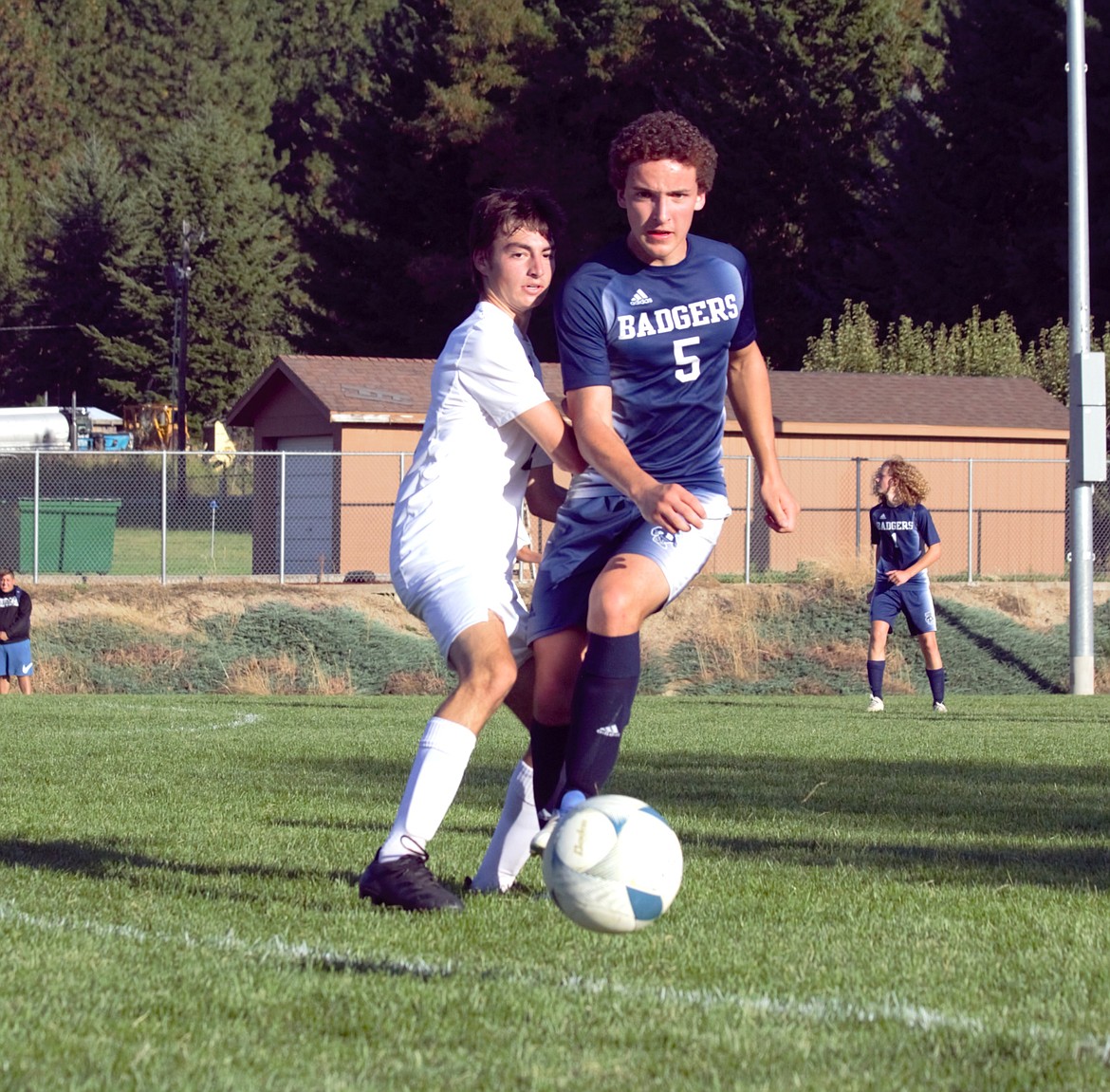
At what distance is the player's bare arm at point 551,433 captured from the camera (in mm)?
4918

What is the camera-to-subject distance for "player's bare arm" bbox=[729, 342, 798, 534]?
17.9 feet

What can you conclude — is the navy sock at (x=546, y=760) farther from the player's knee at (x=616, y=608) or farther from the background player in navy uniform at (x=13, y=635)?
the background player in navy uniform at (x=13, y=635)

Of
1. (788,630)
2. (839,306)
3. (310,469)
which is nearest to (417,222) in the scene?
(839,306)

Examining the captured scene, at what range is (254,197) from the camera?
69250mm

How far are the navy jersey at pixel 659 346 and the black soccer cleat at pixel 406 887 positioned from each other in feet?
4.30

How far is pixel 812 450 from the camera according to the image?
32.4m

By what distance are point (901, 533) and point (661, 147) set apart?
32.0ft

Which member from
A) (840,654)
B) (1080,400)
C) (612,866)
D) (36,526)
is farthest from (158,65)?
(612,866)

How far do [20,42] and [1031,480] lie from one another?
66.8 m

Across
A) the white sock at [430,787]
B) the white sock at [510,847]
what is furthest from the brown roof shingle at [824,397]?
the white sock at [430,787]

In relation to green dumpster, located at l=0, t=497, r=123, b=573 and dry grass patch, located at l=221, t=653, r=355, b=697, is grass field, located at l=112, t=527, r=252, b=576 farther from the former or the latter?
dry grass patch, located at l=221, t=653, r=355, b=697

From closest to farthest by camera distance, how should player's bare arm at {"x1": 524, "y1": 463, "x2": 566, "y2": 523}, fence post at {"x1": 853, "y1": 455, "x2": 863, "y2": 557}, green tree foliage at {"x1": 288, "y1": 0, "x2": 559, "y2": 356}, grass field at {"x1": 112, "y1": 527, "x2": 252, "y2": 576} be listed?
1. player's bare arm at {"x1": 524, "y1": 463, "x2": 566, "y2": 523}
2. fence post at {"x1": 853, "y1": 455, "x2": 863, "y2": 557}
3. grass field at {"x1": 112, "y1": 527, "x2": 252, "y2": 576}
4. green tree foliage at {"x1": 288, "y1": 0, "x2": 559, "y2": 356}

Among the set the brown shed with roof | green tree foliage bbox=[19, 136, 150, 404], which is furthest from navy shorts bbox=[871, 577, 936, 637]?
green tree foliage bbox=[19, 136, 150, 404]

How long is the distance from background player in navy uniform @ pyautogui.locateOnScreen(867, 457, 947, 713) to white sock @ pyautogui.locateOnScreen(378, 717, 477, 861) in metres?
9.94
